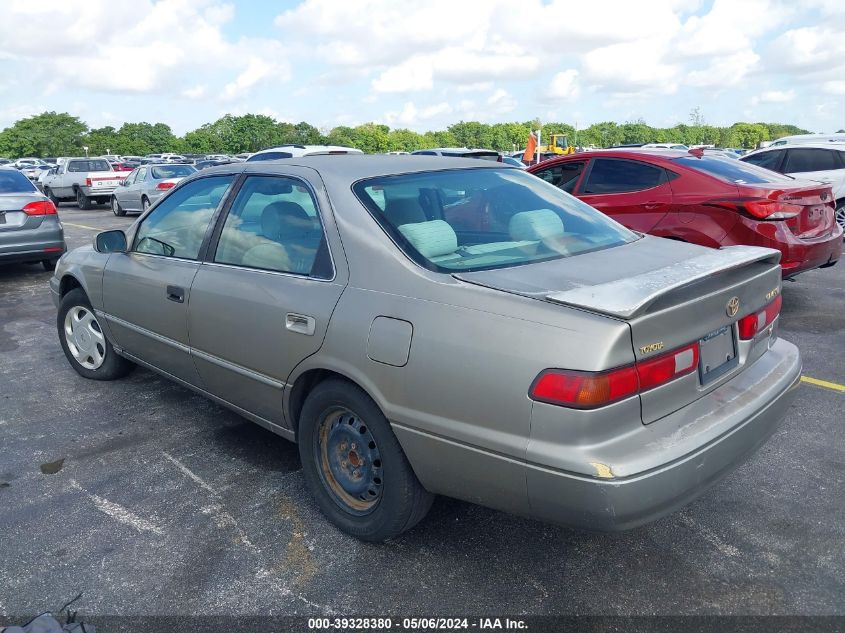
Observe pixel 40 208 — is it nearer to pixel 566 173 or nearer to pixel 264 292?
pixel 566 173

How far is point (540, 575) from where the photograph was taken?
264 cm

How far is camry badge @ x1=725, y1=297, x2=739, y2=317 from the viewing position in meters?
2.54

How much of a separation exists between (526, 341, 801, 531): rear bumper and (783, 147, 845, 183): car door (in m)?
9.74

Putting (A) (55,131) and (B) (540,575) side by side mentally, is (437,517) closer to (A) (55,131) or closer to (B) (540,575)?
(B) (540,575)

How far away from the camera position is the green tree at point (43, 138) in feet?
228

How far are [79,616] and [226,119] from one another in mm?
84183

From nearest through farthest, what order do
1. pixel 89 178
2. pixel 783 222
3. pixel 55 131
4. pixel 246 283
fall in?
1. pixel 246 283
2. pixel 783 222
3. pixel 89 178
4. pixel 55 131

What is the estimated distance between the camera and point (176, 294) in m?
3.62

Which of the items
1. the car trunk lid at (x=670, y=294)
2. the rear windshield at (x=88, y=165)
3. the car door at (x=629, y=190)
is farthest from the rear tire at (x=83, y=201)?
the car trunk lid at (x=670, y=294)

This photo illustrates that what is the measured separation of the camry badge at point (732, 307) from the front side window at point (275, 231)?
1.58 metres

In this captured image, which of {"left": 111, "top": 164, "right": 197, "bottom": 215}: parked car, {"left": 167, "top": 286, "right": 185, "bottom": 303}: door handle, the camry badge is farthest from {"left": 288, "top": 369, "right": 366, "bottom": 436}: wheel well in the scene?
{"left": 111, "top": 164, "right": 197, "bottom": 215}: parked car

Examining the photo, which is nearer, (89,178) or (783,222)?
(783,222)

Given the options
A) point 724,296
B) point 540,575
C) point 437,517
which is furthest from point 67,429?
point 724,296

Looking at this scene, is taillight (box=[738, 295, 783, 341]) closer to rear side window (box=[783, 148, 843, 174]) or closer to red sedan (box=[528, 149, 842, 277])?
red sedan (box=[528, 149, 842, 277])
